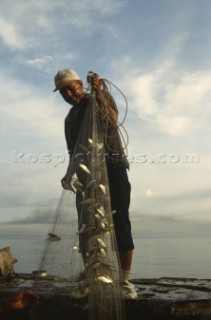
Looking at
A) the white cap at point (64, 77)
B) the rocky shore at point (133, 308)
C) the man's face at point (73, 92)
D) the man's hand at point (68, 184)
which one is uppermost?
the white cap at point (64, 77)

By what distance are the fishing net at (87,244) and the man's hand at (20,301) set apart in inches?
7.7

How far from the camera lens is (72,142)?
5.32m

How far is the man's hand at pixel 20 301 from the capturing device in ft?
12.5

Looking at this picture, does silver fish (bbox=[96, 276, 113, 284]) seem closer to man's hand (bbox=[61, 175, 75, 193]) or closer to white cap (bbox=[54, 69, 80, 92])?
man's hand (bbox=[61, 175, 75, 193])

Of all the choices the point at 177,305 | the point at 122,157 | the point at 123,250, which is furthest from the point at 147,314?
the point at 122,157

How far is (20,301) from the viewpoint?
3828 millimetres

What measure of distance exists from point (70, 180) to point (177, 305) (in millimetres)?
1935

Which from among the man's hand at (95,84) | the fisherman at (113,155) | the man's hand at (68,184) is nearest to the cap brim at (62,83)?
the fisherman at (113,155)

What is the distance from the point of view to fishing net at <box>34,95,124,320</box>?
378 cm

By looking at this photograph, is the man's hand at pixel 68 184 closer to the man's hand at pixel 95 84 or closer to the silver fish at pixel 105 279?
the silver fish at pixel 105 279

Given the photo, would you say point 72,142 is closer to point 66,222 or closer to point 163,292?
point 66,222

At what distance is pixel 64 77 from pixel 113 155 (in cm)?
120

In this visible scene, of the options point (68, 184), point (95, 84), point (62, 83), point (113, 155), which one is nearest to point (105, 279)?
point (68, 184)

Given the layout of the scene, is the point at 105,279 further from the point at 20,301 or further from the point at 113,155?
the point at 113,155
